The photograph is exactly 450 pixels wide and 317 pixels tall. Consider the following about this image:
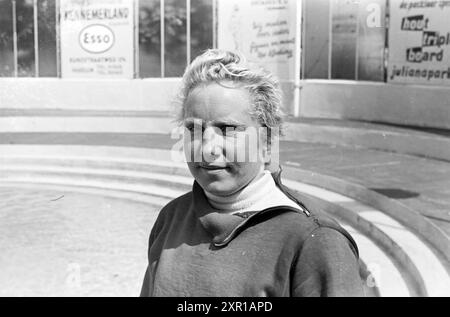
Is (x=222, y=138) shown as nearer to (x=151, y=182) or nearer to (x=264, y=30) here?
(x=151, y=182)

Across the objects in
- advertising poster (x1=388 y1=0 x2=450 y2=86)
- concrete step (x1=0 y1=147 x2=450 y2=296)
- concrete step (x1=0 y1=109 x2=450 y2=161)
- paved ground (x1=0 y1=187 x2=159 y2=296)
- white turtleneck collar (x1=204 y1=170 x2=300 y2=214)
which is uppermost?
advertising poster (x1=388 y1=0 x2=450 y2=86)

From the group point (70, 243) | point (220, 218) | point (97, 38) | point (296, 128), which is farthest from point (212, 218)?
point (97, 38)

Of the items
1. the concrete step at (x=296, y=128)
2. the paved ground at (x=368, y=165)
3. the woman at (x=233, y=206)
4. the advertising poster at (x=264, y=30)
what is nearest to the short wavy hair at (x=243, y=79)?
the woman at (x=233, y=206)

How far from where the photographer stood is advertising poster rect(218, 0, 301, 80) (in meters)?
13.4

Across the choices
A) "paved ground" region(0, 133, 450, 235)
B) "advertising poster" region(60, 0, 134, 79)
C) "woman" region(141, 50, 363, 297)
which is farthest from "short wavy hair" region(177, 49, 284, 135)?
"advertising poster" region(60, 0, 134, 79)

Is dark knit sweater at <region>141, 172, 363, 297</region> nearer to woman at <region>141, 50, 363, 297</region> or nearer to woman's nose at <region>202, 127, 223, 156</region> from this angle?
woman at <region>141, 50, 363, 297</region>

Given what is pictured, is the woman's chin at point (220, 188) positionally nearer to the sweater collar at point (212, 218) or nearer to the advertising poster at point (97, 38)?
the sweater collar at point (212, 218)

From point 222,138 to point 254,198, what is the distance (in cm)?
16

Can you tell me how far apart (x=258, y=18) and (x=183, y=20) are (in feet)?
6.03

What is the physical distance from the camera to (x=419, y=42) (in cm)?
1158

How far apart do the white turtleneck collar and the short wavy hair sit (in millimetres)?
135

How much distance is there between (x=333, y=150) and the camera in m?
10.8
